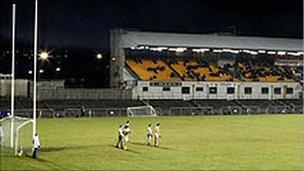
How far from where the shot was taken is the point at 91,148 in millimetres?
36844

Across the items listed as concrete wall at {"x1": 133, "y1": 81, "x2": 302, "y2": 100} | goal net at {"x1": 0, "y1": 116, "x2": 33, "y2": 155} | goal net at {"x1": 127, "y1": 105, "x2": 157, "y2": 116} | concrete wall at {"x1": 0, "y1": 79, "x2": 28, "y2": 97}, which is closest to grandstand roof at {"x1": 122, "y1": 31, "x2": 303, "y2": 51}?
concrete wall at {"x1": 133, "y1": 81, "x2": 302, "y2": 100}

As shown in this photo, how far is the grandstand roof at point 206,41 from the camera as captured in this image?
89125mm

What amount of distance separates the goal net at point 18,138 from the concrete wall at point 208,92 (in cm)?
4901

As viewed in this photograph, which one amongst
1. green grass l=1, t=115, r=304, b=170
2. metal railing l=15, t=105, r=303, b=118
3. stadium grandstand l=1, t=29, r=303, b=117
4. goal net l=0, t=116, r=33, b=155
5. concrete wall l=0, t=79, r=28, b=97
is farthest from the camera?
stadium grandstand l=1, t=29, r=303, b=117

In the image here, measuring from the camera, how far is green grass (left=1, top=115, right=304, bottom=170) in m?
29.0

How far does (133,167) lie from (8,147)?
9.29 meters

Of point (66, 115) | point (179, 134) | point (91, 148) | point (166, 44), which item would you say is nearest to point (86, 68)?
point (166, 44)

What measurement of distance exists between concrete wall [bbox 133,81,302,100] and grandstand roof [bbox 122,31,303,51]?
612 centimetres

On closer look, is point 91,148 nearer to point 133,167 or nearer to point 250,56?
point 133,167

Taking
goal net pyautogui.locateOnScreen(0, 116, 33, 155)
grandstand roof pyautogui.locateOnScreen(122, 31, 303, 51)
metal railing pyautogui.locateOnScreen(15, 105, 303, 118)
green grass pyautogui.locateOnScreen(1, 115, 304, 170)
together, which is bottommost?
green grass pyautogui.locateOnScreen(1, 115, 304, 170)

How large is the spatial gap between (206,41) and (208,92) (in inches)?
341

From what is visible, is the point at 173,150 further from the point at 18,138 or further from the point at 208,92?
the point at 208,92

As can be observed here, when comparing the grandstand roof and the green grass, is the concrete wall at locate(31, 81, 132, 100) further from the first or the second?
the green grass

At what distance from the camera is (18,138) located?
111 ft
